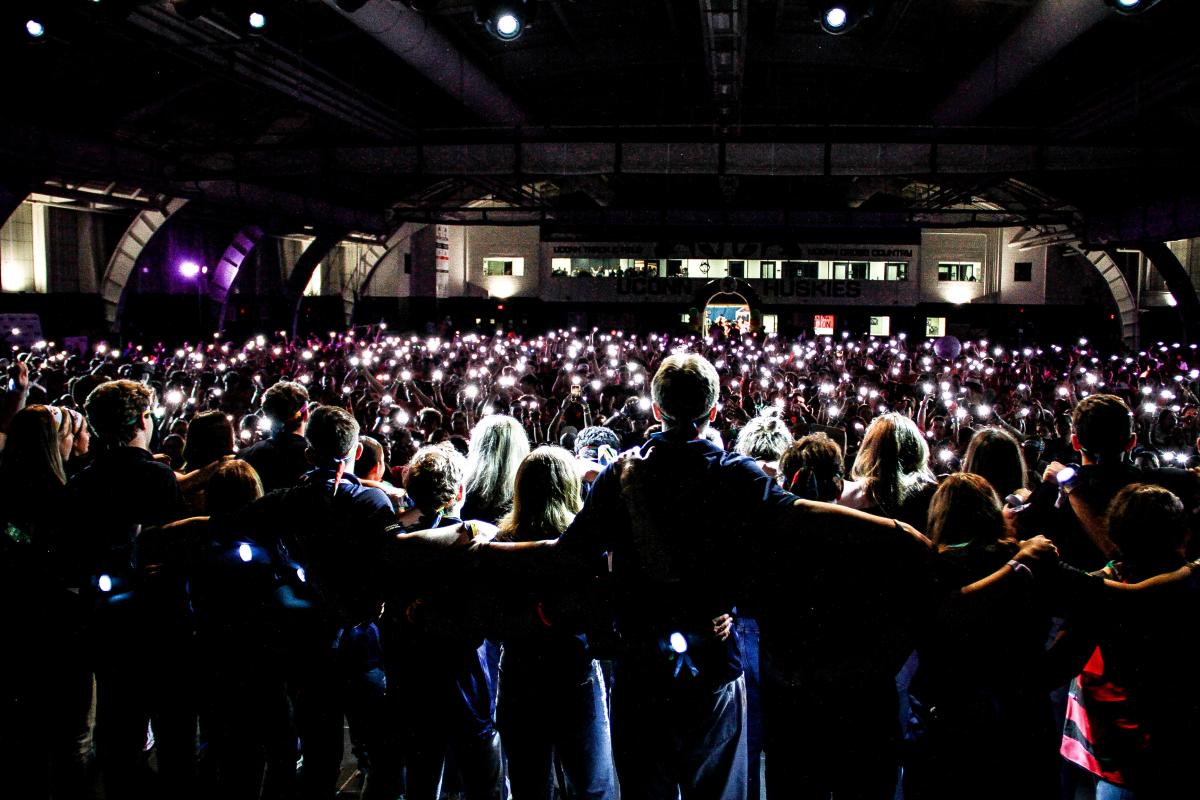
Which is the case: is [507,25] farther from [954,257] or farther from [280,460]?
[954,257]

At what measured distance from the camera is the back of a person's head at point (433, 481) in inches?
104

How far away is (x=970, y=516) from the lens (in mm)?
2400

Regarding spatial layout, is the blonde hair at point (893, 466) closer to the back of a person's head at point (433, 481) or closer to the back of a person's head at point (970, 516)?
the back of a person's head at point (970, 516)

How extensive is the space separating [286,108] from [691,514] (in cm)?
1682

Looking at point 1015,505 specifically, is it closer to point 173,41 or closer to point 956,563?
point 956,563

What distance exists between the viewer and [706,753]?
2.51 meters

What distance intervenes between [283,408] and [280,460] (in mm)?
255

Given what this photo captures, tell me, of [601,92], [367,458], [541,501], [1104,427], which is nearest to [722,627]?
[541,501]

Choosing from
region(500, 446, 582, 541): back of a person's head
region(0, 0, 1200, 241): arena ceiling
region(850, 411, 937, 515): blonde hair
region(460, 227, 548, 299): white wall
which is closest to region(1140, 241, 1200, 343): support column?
region(0, 0, 1200, 241): arena ceiling

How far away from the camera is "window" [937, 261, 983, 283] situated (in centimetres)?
3403

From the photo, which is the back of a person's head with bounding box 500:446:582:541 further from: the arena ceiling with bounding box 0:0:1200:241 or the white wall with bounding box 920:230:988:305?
the white wall with bounding box 920:230:988:305

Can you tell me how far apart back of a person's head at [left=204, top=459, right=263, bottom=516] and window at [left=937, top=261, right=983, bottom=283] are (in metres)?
35.1

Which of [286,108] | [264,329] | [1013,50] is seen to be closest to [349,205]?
[264,329]

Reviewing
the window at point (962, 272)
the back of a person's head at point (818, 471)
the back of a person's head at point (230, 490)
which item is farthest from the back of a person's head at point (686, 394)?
the window at point (962, 272)
